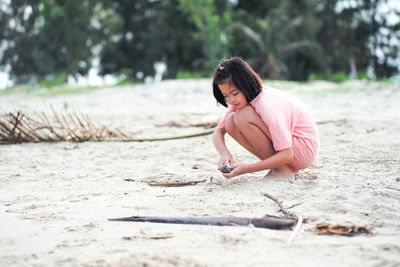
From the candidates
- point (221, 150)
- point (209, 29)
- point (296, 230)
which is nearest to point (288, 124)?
point (221, 150)

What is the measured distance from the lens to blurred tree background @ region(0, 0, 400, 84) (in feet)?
47.2

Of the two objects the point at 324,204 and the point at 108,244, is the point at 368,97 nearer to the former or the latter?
the point at 324,204

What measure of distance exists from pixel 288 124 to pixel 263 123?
0.14 meters

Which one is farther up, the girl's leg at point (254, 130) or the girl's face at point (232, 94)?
the girl's face at point (232, 94)

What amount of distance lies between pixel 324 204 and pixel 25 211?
4.84 ft

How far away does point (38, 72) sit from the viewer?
66.4ft

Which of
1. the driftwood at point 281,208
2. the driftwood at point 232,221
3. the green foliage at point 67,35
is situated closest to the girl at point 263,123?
the driftwood at point 281,208

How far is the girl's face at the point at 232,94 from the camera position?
7.77ft

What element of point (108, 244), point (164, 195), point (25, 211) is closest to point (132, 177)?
point (164, 195)

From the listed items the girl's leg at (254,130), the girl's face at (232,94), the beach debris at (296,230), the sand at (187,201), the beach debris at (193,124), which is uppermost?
the girl's face at (232,94)

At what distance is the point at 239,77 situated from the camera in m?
2.32

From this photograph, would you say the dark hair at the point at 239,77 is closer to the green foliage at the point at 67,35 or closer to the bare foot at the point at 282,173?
the bare foot at the point at 282,173

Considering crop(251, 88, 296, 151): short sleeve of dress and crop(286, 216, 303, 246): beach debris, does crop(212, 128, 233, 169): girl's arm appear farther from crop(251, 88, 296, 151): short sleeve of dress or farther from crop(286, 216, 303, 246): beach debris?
crop(286, 216, 303, 246): beach debris

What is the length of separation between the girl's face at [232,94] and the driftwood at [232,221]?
78 centimetres
